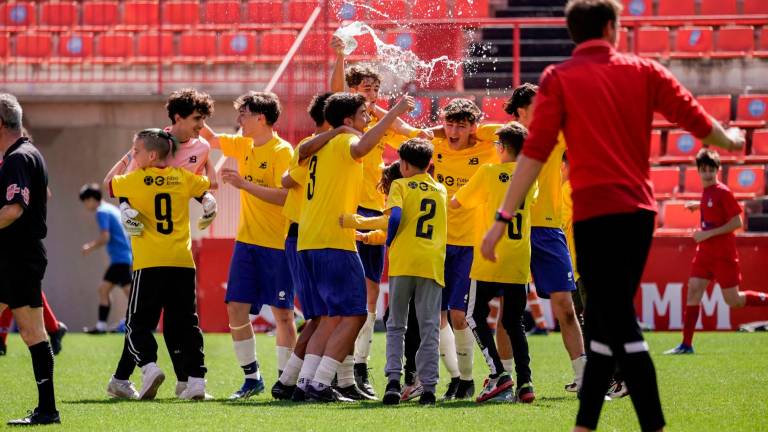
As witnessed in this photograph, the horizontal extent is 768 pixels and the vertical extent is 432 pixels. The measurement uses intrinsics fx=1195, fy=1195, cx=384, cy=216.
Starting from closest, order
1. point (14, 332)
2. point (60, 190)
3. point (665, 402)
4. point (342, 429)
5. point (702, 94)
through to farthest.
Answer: point (342, 429) → point (665, 402) → point (14, 332) → point (702, 94) → point (60, 190)

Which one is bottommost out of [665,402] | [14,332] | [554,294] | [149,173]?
[14,332]

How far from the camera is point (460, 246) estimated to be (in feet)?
27.6

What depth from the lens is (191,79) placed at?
Answer: 64.2ft

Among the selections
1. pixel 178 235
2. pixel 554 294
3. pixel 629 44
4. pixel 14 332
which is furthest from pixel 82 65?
pixel 554 294

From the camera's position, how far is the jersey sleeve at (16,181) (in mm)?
6465

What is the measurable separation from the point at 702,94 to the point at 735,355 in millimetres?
8489

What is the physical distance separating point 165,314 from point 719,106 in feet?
39.9

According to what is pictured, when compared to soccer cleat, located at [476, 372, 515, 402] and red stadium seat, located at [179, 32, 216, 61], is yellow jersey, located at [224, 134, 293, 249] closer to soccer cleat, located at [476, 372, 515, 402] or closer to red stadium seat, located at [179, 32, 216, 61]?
soccer cleat, located at [476, 372, 515, 402]

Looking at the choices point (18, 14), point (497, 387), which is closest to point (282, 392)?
point (497, 387)

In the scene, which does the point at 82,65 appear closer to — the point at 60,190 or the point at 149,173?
the point at 60,190

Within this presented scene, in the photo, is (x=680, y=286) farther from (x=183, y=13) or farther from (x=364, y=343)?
(x=183, y=13)

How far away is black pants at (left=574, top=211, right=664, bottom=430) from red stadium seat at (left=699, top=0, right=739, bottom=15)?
52.5 ft

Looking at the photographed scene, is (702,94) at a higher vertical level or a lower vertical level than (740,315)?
higher

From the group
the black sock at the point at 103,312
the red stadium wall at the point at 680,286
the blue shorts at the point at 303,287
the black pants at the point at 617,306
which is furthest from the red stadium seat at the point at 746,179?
the black pants at the point at 617,306
